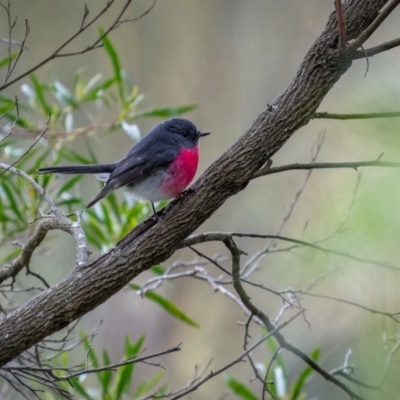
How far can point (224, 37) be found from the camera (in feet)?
21.0

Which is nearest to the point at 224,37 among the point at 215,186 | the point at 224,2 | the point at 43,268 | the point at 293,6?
the point at 224,2

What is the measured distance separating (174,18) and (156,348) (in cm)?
353

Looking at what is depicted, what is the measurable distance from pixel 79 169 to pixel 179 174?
47cm

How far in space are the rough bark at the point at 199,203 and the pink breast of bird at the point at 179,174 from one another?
0.81 meters

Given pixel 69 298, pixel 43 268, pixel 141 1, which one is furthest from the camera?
pixel 141 1

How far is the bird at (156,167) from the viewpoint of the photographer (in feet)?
8.66

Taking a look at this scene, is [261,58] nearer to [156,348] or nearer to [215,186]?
[156,348]

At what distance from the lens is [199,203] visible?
1777 millimetres

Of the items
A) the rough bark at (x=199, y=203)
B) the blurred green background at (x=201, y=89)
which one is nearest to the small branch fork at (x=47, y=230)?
the rough bark at (x=199, y=203)

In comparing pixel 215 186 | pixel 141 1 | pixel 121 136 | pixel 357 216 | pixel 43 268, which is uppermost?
pixel 141 1

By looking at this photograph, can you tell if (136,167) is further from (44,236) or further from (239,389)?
(239,389)

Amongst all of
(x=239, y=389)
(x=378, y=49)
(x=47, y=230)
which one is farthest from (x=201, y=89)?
(x=378, y=49)

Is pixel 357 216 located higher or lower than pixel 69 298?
lower

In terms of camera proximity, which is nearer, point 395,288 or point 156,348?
point 395,288
